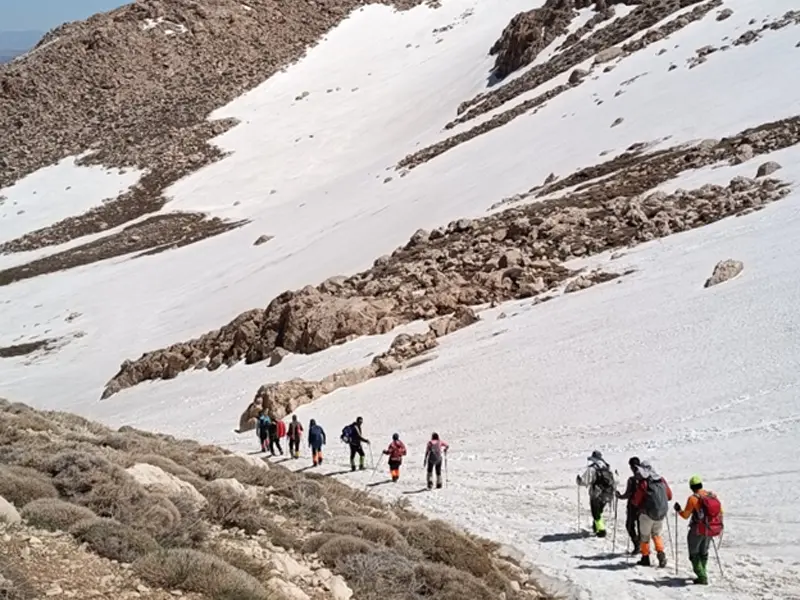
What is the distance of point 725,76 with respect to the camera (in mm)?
38250

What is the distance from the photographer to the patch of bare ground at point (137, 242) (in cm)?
4969

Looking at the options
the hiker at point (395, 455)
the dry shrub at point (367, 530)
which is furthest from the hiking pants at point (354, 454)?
the dry shrub at point (367, 530)

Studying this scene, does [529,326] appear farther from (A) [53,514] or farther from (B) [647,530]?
(A) [53,514]

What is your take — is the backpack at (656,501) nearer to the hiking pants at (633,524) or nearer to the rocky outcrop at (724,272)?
the hiking pants at (633,524)

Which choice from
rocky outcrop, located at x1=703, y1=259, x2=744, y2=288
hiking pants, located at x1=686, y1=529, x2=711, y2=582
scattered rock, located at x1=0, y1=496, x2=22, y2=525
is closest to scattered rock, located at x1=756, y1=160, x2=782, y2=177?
rocky outcrop, located at x1=703, y1=259, x2=744, y2=288

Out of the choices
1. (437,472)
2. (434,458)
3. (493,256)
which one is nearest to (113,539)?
(434,458)

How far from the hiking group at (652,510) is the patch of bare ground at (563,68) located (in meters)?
38.3

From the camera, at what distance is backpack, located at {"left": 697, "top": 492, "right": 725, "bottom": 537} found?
8.57m

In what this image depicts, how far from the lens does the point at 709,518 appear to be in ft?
28.2

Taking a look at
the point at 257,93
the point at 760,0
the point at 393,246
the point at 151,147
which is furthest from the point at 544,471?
the point at 257,93

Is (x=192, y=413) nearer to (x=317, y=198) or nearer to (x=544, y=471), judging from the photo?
(x=544, y=471)

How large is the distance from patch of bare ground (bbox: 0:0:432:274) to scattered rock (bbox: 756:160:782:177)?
147 ft

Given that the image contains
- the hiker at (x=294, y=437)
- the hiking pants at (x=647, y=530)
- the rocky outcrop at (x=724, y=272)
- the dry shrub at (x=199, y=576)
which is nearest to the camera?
the dry shrub at (x=199, y=576)

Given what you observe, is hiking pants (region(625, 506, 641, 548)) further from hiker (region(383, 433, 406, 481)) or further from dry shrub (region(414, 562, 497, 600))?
hiker (region(383, 433, 406, 481))
